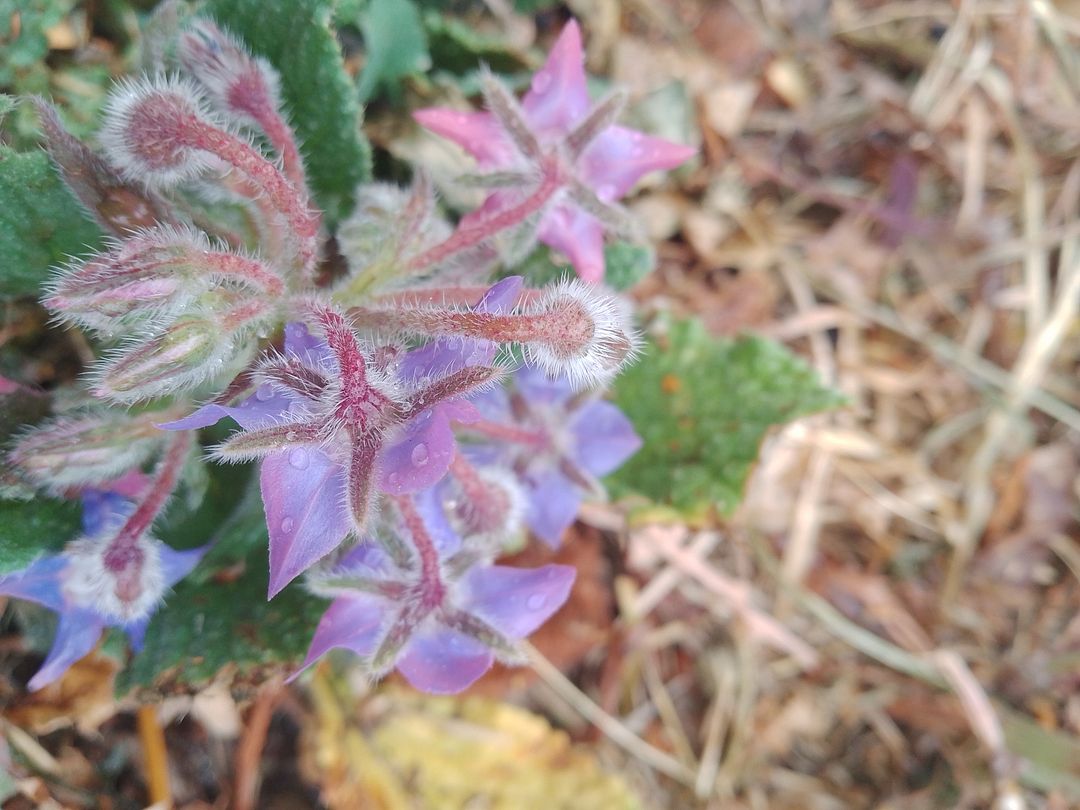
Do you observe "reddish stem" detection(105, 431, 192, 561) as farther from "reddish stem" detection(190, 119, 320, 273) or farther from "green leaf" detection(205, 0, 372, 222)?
"green leaf" detection(205, 0, 372, 222)

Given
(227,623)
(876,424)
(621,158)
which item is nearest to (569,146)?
(621,158)

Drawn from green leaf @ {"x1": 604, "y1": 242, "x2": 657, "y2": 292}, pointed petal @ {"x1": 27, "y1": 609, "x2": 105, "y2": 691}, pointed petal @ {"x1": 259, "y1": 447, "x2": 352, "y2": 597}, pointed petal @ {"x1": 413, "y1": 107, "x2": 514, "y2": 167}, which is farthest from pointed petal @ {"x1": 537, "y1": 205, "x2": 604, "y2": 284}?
pointed petal @ {"x1": 27, "y1": 609, "x2": 105, "y2": 691}

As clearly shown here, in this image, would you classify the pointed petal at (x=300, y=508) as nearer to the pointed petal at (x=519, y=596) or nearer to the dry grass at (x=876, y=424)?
the pointed petal at (x=519, y=596)

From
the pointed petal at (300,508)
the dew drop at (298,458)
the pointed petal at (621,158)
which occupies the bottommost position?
the pointed petal at (300,508)

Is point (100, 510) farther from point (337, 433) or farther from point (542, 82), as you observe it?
point (542, 82)

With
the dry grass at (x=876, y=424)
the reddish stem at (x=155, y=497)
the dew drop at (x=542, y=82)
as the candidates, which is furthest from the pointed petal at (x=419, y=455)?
the dry grass at (x=876, y=424)

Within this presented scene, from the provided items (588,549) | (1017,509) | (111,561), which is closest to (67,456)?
(111,561)
